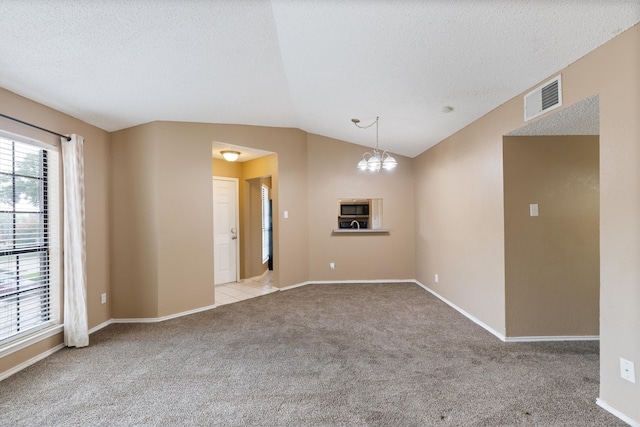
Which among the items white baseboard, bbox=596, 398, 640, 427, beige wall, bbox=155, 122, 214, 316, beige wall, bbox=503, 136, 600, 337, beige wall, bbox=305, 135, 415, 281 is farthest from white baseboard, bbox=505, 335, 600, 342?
beige wall, bbox=155, 122, 214, 316

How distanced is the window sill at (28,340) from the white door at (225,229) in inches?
109

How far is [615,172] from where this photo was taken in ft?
6.26

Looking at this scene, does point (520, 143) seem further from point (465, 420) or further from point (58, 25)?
point (58, 25)

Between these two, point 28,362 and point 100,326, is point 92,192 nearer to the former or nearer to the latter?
point 100,326

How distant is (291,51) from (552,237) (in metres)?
3.18

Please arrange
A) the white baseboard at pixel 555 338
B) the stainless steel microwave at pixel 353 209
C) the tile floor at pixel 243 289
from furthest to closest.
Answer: the stainless steel microwave at pixel 353 209 < the tile floor at pixel 243 289 < the white baseboard at pixel 555 338

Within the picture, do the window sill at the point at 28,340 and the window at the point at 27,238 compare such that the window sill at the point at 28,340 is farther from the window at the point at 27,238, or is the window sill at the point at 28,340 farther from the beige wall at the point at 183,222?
the beige wall at the point at 183,222

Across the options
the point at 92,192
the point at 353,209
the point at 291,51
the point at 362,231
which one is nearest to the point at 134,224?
the point at 92,192

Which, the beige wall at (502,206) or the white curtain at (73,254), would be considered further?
the white curtain at (73,254)

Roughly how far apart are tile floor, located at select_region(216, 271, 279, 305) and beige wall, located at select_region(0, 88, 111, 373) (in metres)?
1.54

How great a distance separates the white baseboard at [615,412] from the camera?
5.92ft

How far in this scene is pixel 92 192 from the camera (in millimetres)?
3602

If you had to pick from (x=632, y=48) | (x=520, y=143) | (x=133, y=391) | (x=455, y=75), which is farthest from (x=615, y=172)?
(x=133, y=391)

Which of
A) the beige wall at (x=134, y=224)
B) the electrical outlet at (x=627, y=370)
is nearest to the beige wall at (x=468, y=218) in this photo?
the electrical outlet at (x=627, y=370)
